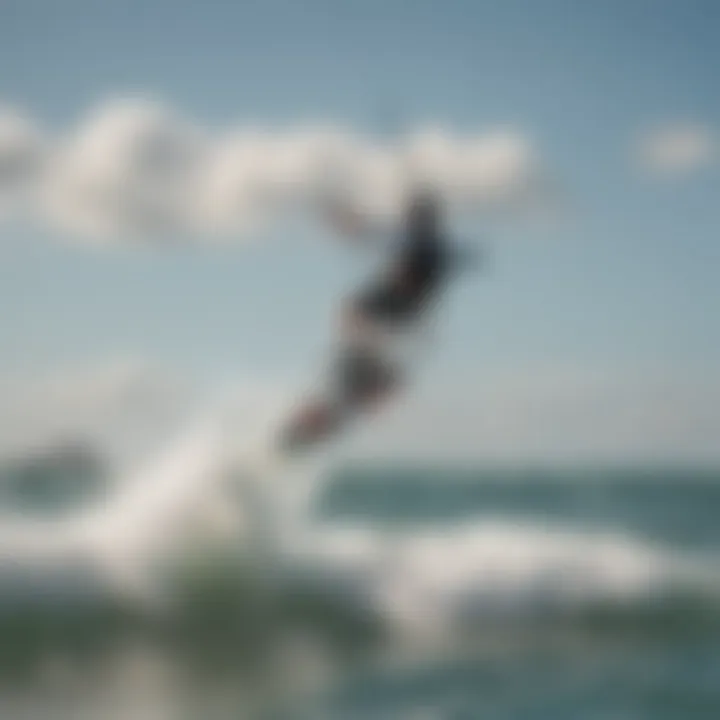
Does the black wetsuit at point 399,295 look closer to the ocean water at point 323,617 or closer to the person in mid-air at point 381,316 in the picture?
the person in mid-air at point 381,316

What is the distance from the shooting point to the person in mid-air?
380cm

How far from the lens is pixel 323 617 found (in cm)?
395

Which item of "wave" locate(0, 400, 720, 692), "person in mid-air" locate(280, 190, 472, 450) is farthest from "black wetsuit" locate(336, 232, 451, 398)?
"wave" locate(0, 400, 720, 692)

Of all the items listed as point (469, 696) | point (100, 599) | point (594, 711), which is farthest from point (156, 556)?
point (594, 711)

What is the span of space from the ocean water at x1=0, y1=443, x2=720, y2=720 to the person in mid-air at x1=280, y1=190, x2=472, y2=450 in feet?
0.94

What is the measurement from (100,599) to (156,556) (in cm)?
27

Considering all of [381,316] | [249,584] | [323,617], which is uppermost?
[381,316]

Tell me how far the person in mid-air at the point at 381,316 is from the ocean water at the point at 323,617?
287mm

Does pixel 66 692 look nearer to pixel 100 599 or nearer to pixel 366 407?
pixel 100 599

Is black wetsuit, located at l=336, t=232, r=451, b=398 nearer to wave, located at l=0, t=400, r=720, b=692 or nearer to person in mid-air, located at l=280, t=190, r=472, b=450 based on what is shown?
person in mid-air, located at l=280, t=190, r=472, b=450

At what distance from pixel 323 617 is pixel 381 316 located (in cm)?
→ 112

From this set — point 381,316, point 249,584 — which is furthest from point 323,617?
point 381,316

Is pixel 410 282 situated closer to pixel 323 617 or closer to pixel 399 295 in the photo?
pixel 399 295

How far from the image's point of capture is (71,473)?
4250mm
